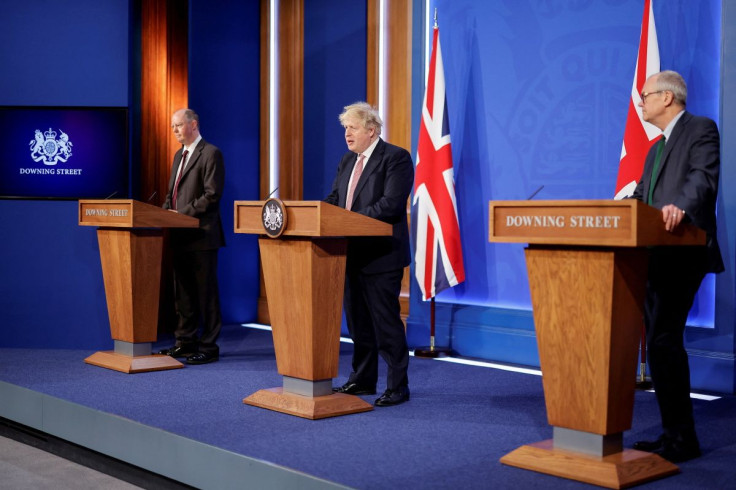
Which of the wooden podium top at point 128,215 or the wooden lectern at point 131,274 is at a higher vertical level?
the wooden podium top at point 128,215

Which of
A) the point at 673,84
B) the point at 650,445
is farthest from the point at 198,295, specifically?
the point at 673,84

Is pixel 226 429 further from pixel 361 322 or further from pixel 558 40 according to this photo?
pixel 558 40

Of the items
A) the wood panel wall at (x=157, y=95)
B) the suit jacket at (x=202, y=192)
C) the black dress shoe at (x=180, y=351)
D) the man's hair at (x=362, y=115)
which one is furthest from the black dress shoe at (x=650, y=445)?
the wood panel wall at (x=157, y=95)

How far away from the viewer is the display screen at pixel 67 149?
20.1 ft

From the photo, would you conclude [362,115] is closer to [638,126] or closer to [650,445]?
[638,126]

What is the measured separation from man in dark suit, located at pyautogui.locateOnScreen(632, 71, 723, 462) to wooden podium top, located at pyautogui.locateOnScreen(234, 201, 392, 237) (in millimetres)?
1257

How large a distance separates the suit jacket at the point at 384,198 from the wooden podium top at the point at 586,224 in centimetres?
112

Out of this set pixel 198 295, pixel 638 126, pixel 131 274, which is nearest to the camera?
pixel 638 126

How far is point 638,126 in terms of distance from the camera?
15.8ft

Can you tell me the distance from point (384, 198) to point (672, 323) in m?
1.50

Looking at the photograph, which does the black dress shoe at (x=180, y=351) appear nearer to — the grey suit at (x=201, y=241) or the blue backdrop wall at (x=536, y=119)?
the grey suit at (x=201, y=241)

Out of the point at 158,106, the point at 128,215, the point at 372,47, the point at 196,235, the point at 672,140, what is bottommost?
the point at 196,235

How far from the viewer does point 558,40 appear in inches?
219

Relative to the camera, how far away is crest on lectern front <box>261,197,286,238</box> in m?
3.88
